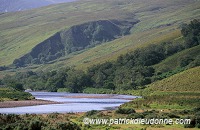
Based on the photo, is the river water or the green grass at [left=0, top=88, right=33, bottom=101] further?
the green grass at [left=0, top=88, right=33, bottom=101]

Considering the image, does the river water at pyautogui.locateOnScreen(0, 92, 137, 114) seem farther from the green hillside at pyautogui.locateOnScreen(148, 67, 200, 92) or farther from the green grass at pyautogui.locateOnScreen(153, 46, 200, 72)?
the green grass at pyautogui.locateOnScreen(153, 46, 200, 72)

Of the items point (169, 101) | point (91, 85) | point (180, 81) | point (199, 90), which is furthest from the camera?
point (91, 85)

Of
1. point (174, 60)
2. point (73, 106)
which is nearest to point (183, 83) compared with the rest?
point (73, 106)

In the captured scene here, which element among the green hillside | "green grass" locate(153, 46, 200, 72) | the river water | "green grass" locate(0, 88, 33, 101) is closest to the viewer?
the river water

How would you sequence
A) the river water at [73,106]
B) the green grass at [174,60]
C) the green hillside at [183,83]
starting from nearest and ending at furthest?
the river water at [73,106] → the green hillside at [183,83] → the green grass at [174,60]

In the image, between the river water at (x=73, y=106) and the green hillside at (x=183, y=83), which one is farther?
the green hillside at (x=183, y=83)

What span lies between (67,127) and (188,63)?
126m

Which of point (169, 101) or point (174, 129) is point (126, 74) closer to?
point (169, 101)

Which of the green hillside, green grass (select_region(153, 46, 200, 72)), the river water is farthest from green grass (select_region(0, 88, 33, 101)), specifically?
green grass (select_region(153, 46, 200, 72))

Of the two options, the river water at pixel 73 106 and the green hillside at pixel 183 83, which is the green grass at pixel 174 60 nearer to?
the green hillside at pixel 183 83

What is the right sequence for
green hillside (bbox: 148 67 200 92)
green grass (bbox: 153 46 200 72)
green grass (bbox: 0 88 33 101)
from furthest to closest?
green grass (bbox: 153 46 200 72) → green grass (bbox: 0 88 33 101) → green hillside (bbox: 148 67 200 92)

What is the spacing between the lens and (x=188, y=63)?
555ft

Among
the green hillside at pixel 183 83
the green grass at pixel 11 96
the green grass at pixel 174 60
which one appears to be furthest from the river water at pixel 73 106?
the green grass at pixel 174 60

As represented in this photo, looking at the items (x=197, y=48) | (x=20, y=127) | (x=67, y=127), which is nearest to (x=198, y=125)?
(x=67, y=127)
